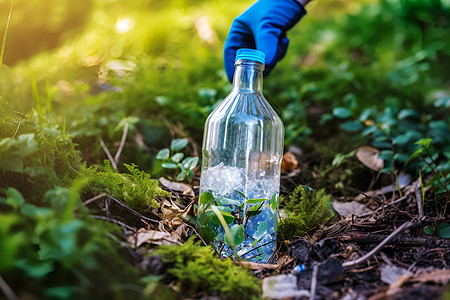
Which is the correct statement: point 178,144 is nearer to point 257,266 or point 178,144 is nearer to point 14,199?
point 257,266

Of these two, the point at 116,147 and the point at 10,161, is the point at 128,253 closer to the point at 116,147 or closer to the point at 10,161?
Answer: the point at 10,161

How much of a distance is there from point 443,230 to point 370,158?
81 centimetres

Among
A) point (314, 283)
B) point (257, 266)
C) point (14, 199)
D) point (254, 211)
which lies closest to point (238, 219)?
point (254, 211)

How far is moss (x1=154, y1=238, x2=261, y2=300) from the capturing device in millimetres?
1070

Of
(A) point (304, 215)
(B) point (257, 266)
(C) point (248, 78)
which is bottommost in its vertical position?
(B) point (257, 266)

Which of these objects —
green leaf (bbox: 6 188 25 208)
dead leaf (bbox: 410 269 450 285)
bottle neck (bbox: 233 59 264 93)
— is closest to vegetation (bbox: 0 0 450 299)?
green leaf (bbox: 6 188 25 208)

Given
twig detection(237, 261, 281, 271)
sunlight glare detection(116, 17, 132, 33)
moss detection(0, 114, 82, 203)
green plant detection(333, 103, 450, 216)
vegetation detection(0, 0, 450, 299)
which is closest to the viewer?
vegetation detection(0, 0, 450, 299)

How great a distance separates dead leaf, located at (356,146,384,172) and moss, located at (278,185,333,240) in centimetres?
60

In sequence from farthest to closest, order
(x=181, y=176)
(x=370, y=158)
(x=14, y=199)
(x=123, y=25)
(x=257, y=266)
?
(x=123, y=25) < (x=370, y=158) < (x=181, y=176) < (x=257, y=266) < (x=14, y=199)

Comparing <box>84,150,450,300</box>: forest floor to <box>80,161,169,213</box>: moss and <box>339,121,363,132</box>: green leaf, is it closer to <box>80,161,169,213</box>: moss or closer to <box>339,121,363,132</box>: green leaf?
<box>80,161,169,213</box>: moss

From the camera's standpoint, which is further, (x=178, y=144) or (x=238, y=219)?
(x=178, y=144)

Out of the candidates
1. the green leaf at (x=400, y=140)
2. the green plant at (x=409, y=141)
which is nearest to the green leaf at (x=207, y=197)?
the green plant at (x=409, y=141)

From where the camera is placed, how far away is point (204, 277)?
1087 millimetres

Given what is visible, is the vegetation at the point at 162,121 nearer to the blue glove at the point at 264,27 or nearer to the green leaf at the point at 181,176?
the green leaf at the point at 181,176
